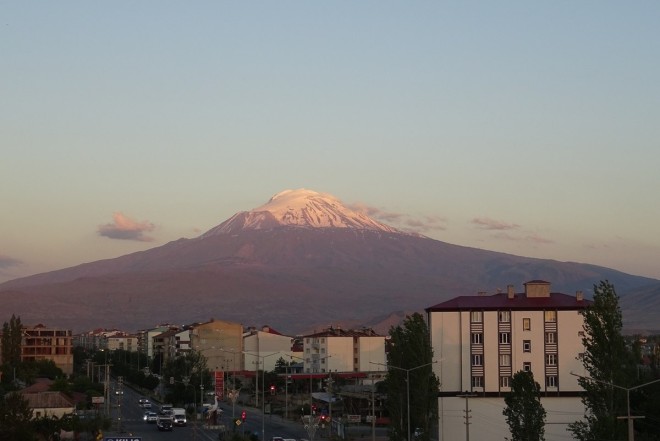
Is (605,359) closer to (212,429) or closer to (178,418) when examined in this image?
(212,429)

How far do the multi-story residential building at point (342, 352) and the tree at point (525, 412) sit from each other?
110 metres

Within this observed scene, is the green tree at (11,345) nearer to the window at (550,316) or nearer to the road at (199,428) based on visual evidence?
the road at (199,428)

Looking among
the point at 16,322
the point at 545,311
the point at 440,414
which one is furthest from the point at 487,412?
the point at 16,322

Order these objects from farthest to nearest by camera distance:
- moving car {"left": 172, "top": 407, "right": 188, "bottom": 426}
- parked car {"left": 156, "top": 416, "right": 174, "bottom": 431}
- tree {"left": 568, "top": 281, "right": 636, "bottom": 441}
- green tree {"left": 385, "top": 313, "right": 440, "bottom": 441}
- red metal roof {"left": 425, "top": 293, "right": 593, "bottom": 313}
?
moving car {"left": 172, "top": 407, "right": 188, "bottom": 426} → parked car {"left": 156, "top": 416, "right": 174, "bottom": 431} → red metal roof {"left": 425, "top": 293, "right": 593, "bottom": 313} → green tree {"left": 385, "top": 313, "right": 440, "bottom": 441} → tree {"left": 568, "top": 281, "right": 636, "bottom": 441}

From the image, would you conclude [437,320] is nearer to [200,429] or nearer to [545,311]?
[545,311]

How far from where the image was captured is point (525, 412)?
6906 cm

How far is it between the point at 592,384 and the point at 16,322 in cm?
13020

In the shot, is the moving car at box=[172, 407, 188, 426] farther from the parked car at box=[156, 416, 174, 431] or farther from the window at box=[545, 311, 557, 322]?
the window at box=[545, 311, 557, 322]

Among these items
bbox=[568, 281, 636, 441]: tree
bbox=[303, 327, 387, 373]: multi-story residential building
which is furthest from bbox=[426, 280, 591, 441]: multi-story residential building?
bbox=[303, 327, 387, 373]: multi-story residential building

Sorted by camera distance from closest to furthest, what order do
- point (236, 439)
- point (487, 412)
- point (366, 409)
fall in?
1. point (236, 439)
2. point (487, 412)
3. point (366, 409)

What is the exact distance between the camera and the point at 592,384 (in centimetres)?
6278

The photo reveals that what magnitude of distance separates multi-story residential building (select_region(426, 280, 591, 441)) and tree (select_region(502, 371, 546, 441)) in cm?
2613

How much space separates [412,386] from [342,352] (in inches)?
4028

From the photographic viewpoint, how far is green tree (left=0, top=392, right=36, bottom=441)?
65875mm
